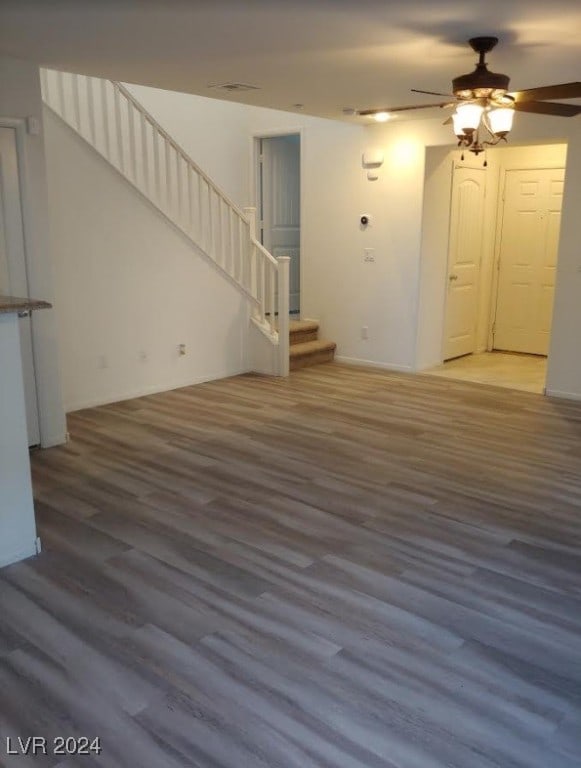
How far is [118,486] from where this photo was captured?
4.09 m

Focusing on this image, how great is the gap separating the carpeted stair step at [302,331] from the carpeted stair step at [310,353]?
0.06 m

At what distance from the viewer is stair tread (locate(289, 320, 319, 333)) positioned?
24.7 ft

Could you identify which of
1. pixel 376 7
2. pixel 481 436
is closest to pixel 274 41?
pixel 376 7

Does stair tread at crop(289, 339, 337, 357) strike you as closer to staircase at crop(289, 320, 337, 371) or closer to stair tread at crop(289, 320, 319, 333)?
staircase at crop(289, 320, 337, 371)

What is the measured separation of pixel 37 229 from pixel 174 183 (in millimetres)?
1960

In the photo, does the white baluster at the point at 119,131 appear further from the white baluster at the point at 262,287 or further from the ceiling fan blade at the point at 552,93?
the ceiling fan blade at the point at 552,93

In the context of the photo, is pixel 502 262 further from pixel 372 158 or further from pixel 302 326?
pixel 302 326

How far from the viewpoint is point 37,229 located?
14.8 ft

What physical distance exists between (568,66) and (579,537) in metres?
2.90

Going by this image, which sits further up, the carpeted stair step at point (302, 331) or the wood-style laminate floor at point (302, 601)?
the carpeted stair step at point (302, 331)

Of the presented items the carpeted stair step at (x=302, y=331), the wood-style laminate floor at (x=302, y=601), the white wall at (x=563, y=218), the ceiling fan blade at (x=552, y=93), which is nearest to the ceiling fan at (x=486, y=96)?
the ceiling fan blade at (x=552, y=93)

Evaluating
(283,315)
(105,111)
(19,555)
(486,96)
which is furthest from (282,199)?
(19,555)

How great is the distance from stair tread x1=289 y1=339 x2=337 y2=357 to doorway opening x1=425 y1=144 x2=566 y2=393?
1160 mm

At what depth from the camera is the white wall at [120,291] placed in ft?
17.7
